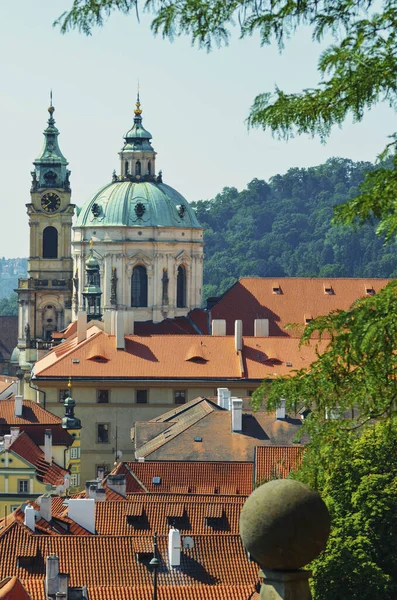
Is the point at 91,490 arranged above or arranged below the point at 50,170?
below

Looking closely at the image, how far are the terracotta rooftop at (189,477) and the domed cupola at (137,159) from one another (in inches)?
2555

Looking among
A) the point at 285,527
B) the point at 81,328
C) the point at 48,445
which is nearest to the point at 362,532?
the point at 285,527

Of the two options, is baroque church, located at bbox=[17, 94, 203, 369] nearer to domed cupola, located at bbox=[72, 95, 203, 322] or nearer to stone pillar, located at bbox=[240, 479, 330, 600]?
domed cupola, located at bbox=[72, 95, 203, 322]

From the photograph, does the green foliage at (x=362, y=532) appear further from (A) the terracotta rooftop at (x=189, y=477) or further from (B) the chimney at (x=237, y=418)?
(B) the chimney at (x=237, y=418)

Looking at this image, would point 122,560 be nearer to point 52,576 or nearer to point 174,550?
point 174,550

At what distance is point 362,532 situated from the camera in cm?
3966

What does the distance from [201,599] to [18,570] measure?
426cm

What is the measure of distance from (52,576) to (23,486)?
30820 mm

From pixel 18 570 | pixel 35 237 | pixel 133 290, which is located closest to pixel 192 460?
pixel 18 570

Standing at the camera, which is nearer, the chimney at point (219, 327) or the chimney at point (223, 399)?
the chimney at point (223, 399)

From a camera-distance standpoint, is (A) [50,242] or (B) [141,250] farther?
(A) [50,242]

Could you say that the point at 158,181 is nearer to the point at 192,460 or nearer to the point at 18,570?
the point at 192,460

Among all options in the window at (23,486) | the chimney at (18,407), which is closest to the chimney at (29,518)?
the window at (23,486)

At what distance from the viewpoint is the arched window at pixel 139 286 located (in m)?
119
